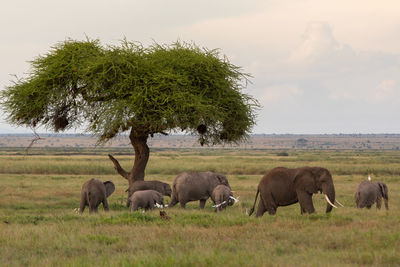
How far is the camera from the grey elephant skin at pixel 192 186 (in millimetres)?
22219

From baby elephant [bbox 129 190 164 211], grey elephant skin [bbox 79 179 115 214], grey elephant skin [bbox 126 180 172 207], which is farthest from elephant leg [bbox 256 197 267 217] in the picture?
grey elephant skin [bbox 126 180 172 207]

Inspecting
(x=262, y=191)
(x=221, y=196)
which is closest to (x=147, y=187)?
(x=221, y=196)

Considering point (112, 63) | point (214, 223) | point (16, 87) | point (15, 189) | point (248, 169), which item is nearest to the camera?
point (214, 223)

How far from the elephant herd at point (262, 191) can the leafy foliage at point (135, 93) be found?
10.1 feet

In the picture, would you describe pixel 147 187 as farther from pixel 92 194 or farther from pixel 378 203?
pixel 378 203

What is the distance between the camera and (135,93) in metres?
24.0

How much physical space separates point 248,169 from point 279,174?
3792 centimetres

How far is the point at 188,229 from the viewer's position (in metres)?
13.8

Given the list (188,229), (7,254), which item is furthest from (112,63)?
(7,254)

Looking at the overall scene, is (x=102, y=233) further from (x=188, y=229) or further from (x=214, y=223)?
(x=214, y=223)

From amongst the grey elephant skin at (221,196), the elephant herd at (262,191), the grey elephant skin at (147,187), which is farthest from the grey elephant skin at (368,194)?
the grey elephant skin at (147,187)

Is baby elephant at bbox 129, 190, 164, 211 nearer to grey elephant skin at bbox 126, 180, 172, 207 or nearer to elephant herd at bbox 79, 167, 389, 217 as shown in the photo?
elephant herd at bbox 79, 167, 389, 217

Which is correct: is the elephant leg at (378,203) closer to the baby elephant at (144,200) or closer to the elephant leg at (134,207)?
the baby elephant at (144,200)

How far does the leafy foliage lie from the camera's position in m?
24.2
